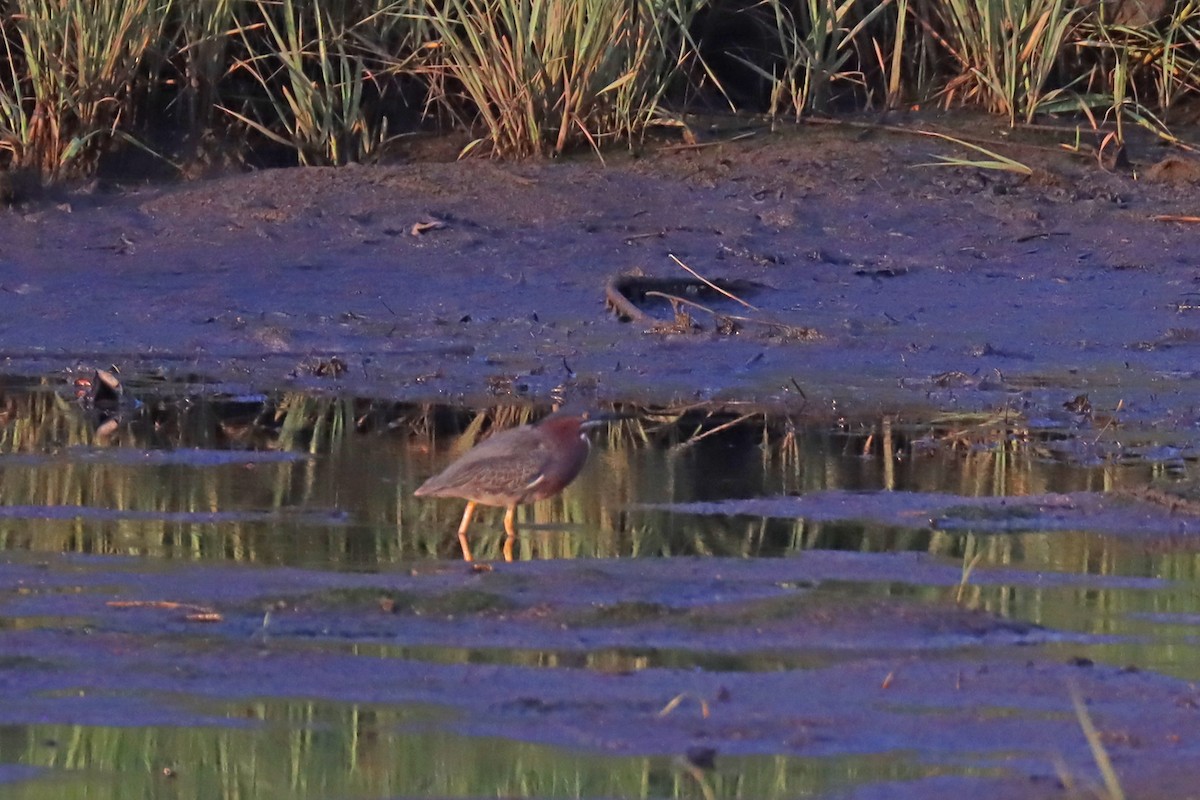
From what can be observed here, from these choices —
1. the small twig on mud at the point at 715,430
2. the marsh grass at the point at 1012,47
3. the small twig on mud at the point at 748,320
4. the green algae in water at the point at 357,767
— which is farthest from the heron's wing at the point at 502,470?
the marsh grass at the point at 1012,47

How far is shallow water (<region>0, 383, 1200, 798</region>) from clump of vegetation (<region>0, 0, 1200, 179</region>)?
3.74 meters

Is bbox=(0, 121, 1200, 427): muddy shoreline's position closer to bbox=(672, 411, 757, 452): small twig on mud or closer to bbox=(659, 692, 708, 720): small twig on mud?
bbox=(672, 411, 757, 452): small twig on mud

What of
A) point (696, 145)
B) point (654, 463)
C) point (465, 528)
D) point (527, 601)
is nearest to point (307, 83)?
point (696, 145)

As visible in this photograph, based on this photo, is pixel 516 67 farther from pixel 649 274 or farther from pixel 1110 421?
pixel 1110 421

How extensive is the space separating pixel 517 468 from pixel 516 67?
17.2ft

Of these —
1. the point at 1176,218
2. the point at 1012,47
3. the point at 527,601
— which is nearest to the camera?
the point at 527,601

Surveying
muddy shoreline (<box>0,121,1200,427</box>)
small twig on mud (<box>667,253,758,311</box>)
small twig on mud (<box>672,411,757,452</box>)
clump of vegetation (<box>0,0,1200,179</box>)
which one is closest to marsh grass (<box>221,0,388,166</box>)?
clump of vegetation (<box>0,0,1200,179</box>)

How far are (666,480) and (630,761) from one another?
268cm

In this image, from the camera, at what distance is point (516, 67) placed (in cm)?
1033

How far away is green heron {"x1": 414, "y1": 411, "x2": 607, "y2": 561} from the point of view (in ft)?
17.6

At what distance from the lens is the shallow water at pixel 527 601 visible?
11.7 feet

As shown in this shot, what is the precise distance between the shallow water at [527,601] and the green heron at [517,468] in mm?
128

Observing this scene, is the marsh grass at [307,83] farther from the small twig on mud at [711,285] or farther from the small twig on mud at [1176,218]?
the small twig on mud at [1176,218]

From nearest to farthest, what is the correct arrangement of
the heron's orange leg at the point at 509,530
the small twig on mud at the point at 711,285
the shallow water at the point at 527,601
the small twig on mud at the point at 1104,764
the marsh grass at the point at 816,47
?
the small twig on mud at the point at 1104,764
the shallow water at the point at 527,601
the heron's orange leg at the point at 509,530
the small twig on mud at the point at 711,285
the marsh grass at the point at 816,47
